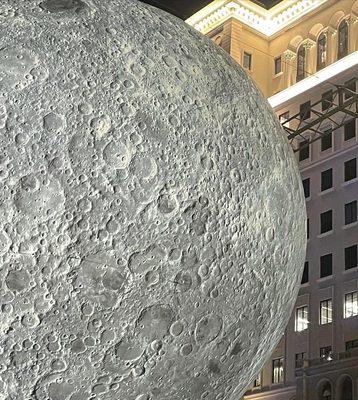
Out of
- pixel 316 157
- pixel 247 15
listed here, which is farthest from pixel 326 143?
pixel 247 15

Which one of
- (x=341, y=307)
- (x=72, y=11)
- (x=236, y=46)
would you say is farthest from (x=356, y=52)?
(x=72, y=11)

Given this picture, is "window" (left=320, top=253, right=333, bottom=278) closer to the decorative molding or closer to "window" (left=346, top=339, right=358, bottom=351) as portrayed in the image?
"window" (left=346, top=339, right=358, bottom=351)

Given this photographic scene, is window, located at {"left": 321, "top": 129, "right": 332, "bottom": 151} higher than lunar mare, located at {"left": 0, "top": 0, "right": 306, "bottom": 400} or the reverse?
higher

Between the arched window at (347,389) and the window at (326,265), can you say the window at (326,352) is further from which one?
the window at (326,265)

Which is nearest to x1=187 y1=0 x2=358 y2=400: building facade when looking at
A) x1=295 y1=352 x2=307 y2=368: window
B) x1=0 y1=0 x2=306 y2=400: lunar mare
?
x1=295 y1=352 x2=307 y2=368: window

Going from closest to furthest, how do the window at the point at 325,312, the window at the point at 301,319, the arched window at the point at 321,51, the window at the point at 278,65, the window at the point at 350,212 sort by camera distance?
1. the window at the point at 325,312
2. the window at the point at 350,212
3. the window at the point at 301,319
4. the arched window at the point at 321,51
5. the window at the point at 278,65

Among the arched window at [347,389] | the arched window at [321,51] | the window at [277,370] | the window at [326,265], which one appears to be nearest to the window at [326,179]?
the window at [326,265]

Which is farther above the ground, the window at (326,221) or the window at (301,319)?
the window at (326,221)
